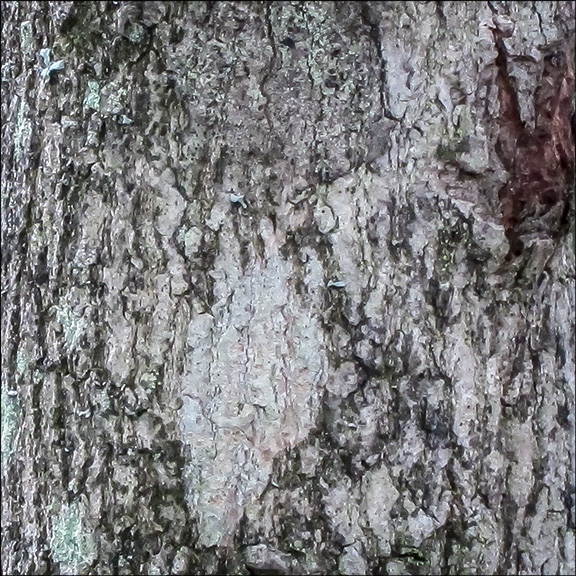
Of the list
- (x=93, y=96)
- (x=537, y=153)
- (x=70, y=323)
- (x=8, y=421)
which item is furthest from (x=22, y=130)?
(x=537, y=153)

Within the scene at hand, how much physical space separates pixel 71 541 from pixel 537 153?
68 centimetres

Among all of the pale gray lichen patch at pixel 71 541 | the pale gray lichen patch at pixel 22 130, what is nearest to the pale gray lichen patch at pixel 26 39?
the pale gray lichen patch at pixel 22 130

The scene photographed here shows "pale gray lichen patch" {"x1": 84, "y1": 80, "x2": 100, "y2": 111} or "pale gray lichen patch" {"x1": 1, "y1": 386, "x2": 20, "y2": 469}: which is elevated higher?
"pale gray lichen patch" {"x1": 84, "y1": 80, "x2": 100, "y2": 111}

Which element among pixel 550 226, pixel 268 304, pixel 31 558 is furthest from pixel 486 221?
pixel 31 558

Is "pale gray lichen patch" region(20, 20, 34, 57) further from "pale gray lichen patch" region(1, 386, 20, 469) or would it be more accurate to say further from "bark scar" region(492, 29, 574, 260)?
"bark scar" region(492, 29, 574, 260)

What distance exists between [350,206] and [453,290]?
145mm

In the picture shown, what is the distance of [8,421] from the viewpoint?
87 cm

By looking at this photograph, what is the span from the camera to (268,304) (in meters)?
0.80

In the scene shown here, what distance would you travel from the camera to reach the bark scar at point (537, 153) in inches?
31.5

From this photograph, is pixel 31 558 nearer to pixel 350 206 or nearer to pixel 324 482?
pixel 324 482

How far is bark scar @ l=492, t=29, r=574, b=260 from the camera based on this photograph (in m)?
0.80

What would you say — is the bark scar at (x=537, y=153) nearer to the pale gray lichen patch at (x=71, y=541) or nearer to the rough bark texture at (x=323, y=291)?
the rough bark texture at (x=323, y=291)

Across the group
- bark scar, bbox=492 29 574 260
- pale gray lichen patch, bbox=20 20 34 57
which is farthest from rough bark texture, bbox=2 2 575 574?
pale gray lichen patch, bbox=20 20 34 57

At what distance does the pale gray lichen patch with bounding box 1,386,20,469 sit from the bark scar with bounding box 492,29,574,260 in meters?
0.60
